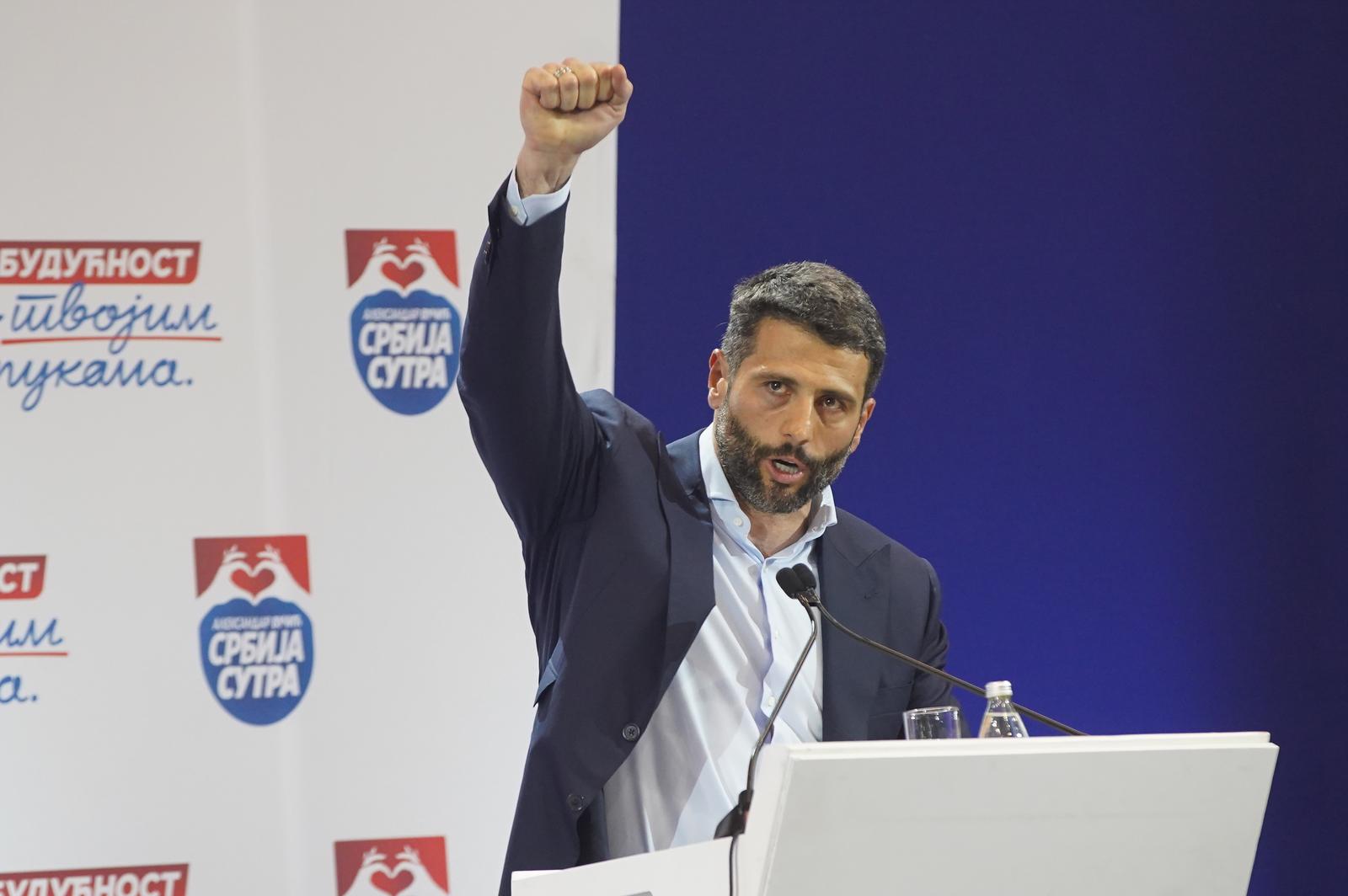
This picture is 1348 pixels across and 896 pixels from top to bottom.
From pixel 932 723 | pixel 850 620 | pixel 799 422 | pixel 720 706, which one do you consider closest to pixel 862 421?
pixel 799 422

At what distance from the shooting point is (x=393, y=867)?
8.88ft

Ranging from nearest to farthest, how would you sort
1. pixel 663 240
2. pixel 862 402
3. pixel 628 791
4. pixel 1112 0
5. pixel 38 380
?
1. pixel 628 791
2. pixel 862 402
3. pixel 38 380
4. pixel 663 240
5. pixel 1112 0

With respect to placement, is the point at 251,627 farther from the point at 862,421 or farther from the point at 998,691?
the point at 998,691

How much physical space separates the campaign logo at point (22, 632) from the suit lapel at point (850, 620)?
4.98 feet

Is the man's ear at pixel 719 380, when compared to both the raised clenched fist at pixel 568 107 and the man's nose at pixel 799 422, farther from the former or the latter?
the raised clenched fist at pixel 568 107

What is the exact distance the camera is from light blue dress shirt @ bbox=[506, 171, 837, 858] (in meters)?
1.84

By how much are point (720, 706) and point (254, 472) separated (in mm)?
1229

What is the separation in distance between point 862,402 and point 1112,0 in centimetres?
159

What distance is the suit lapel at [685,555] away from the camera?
1.85m

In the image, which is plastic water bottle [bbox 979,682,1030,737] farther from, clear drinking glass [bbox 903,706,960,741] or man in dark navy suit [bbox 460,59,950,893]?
man in dark navy suit [bbox 460,59,950,893]

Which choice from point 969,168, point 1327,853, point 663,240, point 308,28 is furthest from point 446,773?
point 1327,853

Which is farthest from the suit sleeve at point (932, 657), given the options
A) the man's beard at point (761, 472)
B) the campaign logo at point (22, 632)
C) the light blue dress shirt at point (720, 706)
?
the campaign logo at point (22, 632)

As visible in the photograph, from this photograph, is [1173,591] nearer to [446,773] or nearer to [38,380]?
[446,773]

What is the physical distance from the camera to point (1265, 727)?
10.2ft
